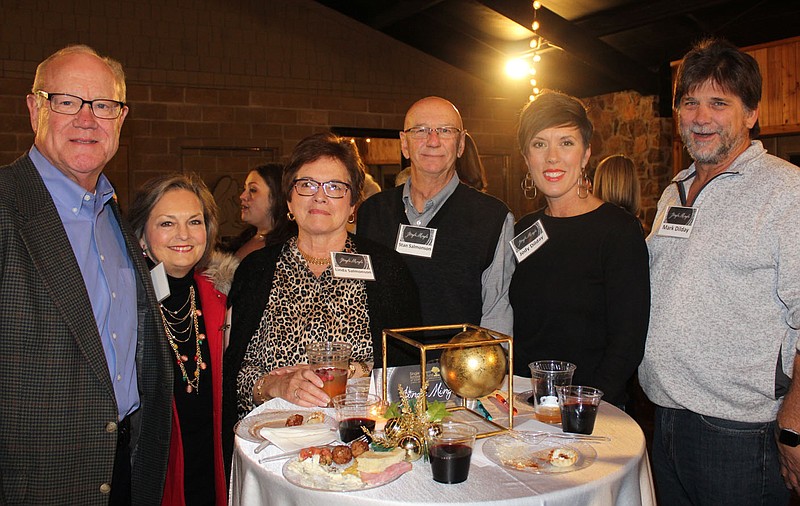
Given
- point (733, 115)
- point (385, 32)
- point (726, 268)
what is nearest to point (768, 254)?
point (726, 268)

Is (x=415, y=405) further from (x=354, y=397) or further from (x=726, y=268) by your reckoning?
(x=726, y=268)

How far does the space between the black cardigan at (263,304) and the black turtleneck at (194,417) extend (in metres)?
0.09

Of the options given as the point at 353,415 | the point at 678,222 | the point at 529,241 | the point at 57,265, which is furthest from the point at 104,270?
the point at 678,222

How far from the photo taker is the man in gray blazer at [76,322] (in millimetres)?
1726

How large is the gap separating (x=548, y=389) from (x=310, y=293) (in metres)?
0.92

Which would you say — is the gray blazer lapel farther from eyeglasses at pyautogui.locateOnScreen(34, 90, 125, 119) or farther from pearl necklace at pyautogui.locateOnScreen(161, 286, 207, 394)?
pearl necklace at pyautogui.locateOnScreen(161, 286, 207, 394)

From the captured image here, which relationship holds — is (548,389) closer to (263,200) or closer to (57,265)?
(57,265)

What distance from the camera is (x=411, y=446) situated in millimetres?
1610

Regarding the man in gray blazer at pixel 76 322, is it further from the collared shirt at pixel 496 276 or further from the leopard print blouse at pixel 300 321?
the collared shirt at pixel 496 276

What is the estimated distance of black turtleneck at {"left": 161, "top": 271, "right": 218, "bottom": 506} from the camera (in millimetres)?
2393

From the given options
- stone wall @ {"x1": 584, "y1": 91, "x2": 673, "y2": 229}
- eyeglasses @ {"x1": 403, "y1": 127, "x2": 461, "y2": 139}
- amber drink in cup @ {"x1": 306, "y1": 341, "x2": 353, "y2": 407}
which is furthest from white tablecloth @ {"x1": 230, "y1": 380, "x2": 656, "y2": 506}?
stone wall @ {"x1": 584, "y1": 91, "x2": 673, "y2": 229}

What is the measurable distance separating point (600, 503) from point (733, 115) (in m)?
1.44

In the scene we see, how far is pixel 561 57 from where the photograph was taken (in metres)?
8.19

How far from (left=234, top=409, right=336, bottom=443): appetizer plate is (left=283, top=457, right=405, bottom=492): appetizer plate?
26 centimetres
